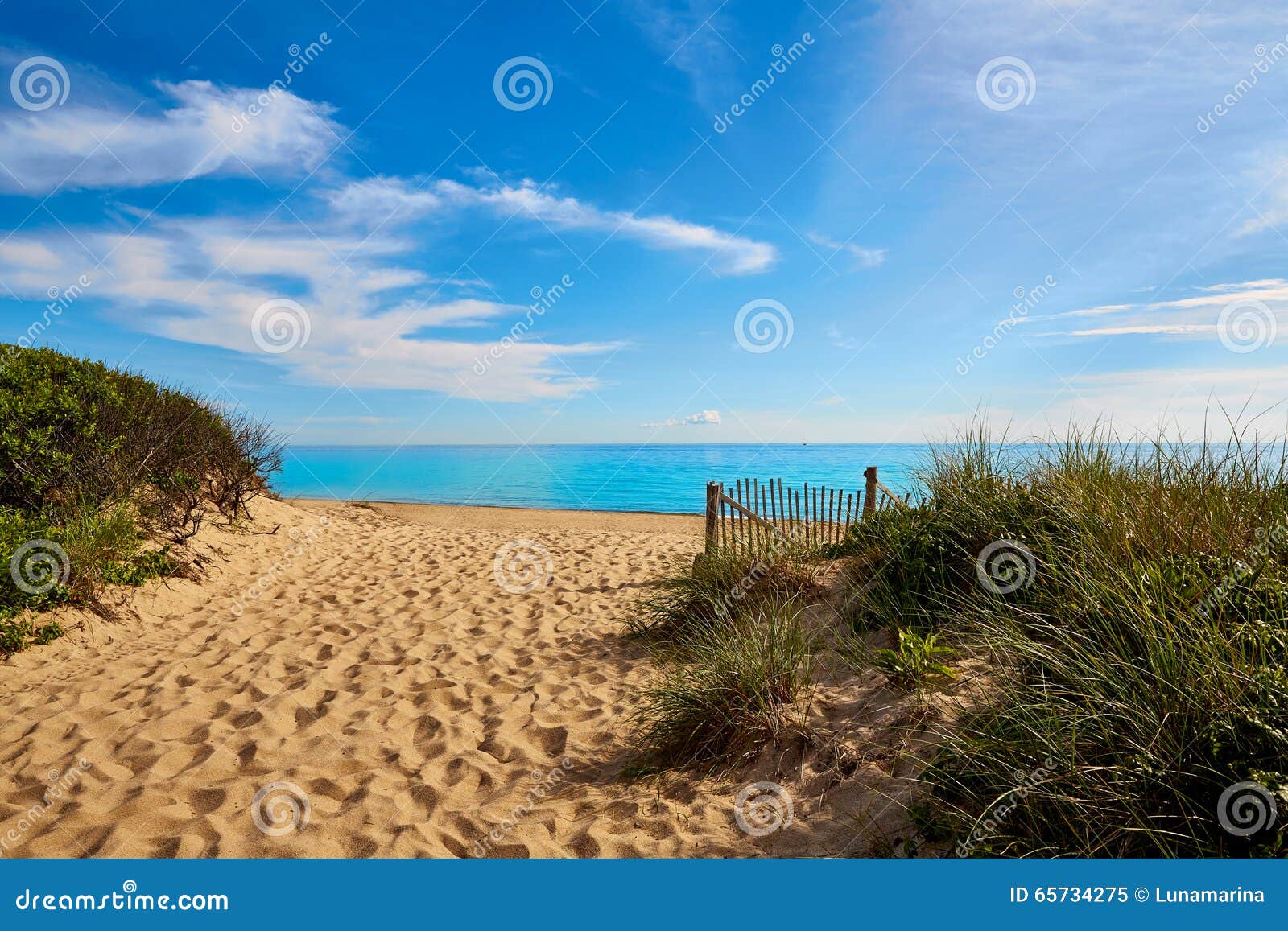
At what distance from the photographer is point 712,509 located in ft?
28.6

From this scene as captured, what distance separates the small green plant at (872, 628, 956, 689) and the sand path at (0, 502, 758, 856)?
1472mm

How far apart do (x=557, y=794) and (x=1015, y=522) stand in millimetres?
3917

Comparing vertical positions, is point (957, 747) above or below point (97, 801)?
above

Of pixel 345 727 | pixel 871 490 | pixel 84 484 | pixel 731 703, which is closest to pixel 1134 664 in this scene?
pixel 731 703

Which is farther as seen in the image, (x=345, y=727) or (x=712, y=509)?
(x=712, y=509)

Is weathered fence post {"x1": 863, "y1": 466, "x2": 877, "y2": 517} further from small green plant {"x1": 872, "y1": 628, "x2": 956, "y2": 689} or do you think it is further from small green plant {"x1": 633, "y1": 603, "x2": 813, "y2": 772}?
small green plant {"x1": 633, "y1": 603, "x2": 813, "y2": 772}

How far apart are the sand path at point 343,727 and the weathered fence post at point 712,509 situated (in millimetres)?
1405

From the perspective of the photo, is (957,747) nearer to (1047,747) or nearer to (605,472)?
(1047,747)

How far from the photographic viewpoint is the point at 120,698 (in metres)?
5.23

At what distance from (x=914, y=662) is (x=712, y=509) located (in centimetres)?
473

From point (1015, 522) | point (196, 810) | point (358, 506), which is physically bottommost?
point (196, 810)

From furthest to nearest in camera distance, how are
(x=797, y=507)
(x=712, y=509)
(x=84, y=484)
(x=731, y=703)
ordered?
(x=797, y=507)
(x=712, y=509)
(x=84, y=484)
(x=731, y=703)

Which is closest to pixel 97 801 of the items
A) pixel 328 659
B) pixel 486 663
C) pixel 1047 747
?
pixel 328 659

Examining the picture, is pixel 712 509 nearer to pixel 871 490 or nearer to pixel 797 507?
pixel 797 507
